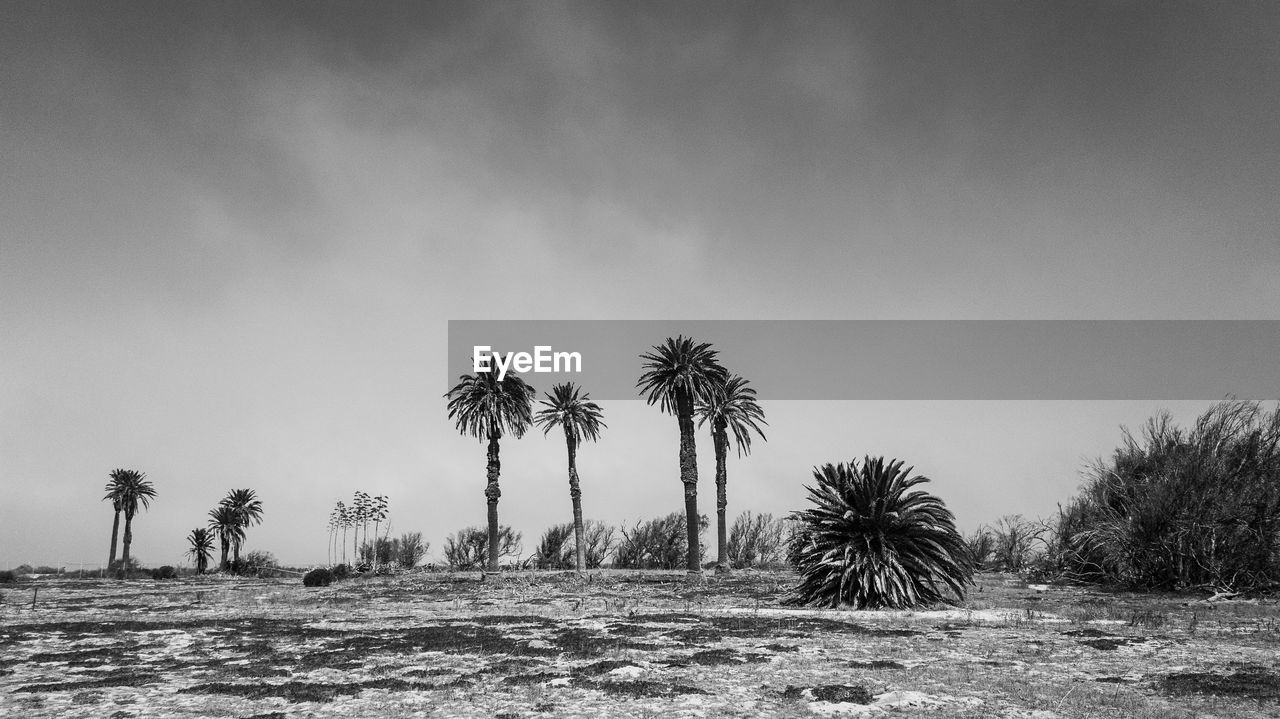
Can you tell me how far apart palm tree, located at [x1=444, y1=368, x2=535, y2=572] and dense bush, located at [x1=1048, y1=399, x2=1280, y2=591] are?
40.9 m

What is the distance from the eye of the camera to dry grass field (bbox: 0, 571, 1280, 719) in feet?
33.9

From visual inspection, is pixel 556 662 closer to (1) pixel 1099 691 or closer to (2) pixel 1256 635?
(1) pixel 1099 691

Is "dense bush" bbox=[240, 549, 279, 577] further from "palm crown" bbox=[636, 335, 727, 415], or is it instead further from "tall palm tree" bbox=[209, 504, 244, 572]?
"palm crown" bbox=[636, 335, 727, 415]

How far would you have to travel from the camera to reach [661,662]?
14.0 meters

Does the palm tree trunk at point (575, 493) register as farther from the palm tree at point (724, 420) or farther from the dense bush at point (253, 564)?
the dense bush at point (253, 564)

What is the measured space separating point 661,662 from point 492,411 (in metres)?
47.8

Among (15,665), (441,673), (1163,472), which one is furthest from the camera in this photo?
(1163,472)

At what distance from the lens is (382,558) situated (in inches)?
3703

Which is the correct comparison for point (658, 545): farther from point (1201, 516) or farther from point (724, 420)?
point (1201, 516)

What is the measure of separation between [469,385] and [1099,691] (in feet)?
180

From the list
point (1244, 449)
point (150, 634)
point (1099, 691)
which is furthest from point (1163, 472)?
point (150, 634)

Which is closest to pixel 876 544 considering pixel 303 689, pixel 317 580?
pixel 303 689

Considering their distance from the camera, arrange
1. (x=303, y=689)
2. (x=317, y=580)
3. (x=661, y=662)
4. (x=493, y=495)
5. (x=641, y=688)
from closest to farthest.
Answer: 1. (x=641, y=688)
2. (x=303, y=689)
3. (x=661, y=662)
4. (x=317, y=580)
5. (x=493, y=495)

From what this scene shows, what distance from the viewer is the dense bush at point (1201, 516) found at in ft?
88.3
